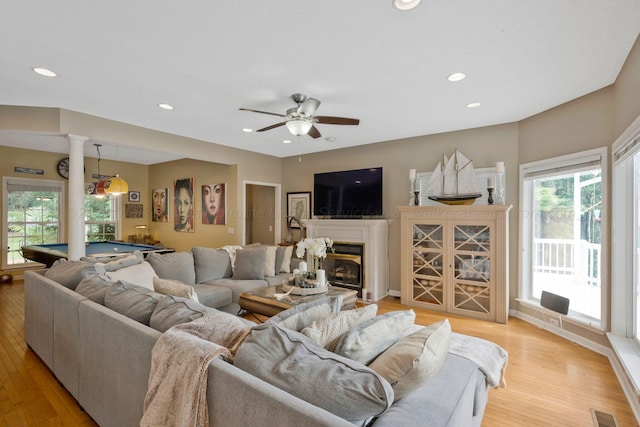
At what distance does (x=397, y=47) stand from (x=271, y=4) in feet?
3.07

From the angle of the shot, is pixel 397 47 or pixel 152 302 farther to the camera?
pixel 397 47

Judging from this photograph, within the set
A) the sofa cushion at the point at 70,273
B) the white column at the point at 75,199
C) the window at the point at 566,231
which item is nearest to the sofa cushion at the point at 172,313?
the sofa cushion at the point at 70,273

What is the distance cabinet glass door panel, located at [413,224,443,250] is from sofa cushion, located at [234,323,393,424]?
3.42 m

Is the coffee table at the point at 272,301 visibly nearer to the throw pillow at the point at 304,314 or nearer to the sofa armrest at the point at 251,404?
the throw pillow at the point at 304,314

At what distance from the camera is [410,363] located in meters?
1.09

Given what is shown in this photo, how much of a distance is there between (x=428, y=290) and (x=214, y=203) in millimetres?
4313

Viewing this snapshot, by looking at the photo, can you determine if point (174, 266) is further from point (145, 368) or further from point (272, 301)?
point (145, 368)

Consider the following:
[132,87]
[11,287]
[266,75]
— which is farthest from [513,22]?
[11,287]

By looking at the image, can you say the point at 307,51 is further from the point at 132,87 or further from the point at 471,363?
the point at 471,363

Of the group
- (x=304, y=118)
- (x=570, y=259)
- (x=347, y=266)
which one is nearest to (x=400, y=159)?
(x=347, y=266)

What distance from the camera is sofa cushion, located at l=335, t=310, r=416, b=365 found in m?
1.26

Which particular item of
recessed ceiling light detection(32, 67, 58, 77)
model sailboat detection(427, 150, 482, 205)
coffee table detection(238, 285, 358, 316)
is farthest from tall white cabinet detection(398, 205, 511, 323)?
recessed ceiling light detection(32, 67, 58, 77)

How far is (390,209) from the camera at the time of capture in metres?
5.07

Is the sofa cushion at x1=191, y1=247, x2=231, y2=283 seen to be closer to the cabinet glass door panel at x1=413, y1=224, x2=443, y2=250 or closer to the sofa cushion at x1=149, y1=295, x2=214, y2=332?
the sofa cushion at x1=149, y1=295, x2=214, y2=332
